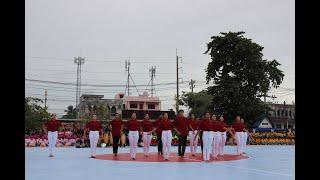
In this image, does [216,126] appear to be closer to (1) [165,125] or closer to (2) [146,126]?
(1) [165,125]

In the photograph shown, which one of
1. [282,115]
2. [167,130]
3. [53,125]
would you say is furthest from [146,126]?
[282,115]

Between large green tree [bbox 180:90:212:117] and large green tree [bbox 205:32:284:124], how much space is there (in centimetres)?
2219

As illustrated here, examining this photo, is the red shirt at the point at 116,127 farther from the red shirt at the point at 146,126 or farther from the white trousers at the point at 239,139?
the white trousers at the point at 239,139

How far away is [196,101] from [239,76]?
25.9m

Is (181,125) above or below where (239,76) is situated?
below

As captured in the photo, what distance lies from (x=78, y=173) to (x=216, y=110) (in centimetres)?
3263

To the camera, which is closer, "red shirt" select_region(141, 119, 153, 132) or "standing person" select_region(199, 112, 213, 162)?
"standing person" select_region(199, 112, 213, 162)

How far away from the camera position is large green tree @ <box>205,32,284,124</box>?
42969mm

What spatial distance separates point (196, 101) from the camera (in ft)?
227

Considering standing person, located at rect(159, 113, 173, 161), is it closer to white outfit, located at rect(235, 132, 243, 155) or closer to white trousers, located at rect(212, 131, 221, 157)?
white trousers, located at rect(212, 131, 221, 157)

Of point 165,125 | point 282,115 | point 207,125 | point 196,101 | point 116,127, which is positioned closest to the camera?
point 207,125

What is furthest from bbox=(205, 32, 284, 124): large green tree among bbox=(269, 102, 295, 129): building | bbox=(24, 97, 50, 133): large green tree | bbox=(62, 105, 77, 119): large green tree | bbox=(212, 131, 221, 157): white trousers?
bbox=(62, 105, 77, 119): large green tree
